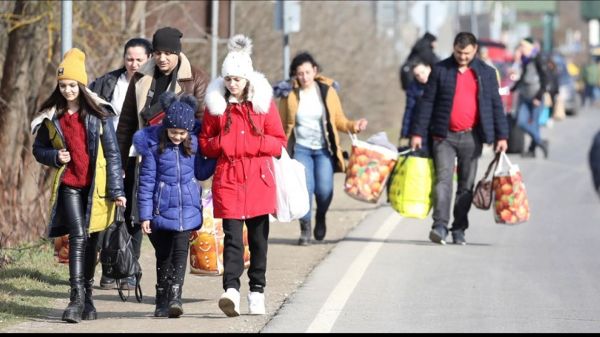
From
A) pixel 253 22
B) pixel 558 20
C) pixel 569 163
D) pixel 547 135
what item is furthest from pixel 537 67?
pixel 558 20

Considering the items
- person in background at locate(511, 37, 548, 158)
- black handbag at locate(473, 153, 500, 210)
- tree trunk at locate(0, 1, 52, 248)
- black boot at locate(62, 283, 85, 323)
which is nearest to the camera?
black boot at locate(62, 283, 85, 323)

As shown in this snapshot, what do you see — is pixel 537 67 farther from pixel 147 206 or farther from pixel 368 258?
pixel 147 206

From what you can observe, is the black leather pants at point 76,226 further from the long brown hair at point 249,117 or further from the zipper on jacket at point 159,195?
the long brown hair at point 249,117

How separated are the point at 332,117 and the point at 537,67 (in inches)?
443

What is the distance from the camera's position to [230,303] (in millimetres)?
9656

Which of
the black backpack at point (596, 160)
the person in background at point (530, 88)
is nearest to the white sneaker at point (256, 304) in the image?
the black backpack at point (596, 160)

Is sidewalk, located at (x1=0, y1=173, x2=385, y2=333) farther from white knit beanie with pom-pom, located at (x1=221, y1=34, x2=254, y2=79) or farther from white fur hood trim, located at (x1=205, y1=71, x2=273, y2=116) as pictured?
white knit beanie with pom-pom, located at (x1=221, y1=34, x2=254, y2=79)

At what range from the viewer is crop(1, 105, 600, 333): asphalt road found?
31.6 feet

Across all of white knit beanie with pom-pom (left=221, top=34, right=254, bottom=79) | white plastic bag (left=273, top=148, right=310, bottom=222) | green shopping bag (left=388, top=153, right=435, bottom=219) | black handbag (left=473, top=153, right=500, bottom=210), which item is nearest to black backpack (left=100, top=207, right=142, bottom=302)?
white plastic bag (left=273, top=148, right=310, bottom=222)

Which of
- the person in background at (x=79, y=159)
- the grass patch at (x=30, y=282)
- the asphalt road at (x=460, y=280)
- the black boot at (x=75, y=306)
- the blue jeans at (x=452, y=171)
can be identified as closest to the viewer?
the black boot at (x=75, y=306)

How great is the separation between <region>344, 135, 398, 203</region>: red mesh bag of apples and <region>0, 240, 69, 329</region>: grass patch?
285 cm

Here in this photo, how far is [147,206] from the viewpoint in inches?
385

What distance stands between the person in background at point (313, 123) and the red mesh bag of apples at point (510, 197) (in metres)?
1.37

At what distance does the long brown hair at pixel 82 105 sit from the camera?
388 inches
